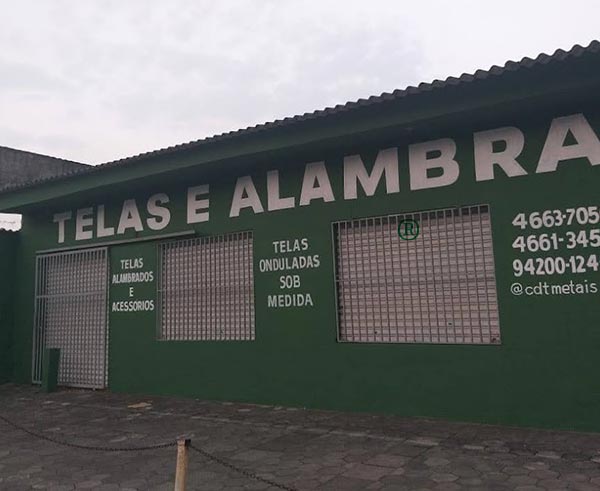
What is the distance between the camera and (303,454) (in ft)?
19.0

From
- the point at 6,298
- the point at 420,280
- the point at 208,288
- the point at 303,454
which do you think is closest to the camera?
the point at 303,454

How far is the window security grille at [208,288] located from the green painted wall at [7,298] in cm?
451

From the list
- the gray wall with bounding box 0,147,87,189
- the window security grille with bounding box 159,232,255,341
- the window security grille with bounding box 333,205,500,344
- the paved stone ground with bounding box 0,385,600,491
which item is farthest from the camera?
the gray wall with bounding box 0,147,87,189

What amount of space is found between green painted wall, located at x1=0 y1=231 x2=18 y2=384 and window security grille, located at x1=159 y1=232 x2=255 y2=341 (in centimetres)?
451

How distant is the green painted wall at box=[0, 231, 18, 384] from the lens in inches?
476

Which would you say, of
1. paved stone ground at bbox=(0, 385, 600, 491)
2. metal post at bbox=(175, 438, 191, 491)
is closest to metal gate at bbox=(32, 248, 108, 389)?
paved stone ground at bbox=(0, 385, 600, 491)

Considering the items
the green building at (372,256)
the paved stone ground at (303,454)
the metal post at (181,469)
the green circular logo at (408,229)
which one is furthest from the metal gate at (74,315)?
the metal post at (181,469)

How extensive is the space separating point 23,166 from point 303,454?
50.7 feet

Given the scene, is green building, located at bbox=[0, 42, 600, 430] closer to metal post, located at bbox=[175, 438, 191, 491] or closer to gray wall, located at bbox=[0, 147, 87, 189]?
metal post, located at bbox=[175, 438, 191, 491]

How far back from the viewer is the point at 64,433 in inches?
288

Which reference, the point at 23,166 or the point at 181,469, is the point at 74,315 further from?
the point at 23,166

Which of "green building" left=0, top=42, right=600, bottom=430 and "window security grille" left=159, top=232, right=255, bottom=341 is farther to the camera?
"window security grille" left=159, top=232, right=255, bottom=341

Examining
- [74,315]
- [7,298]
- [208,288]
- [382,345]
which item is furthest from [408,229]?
[7,298]

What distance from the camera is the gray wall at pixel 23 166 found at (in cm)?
1705
